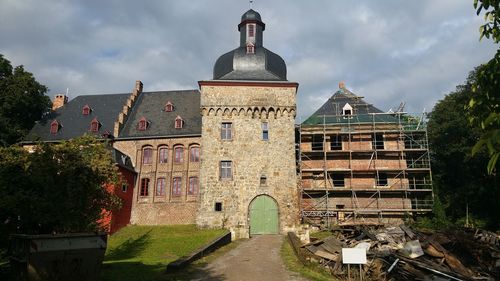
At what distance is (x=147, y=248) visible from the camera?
65.4ft

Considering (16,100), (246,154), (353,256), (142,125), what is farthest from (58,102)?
Result: (353,256)

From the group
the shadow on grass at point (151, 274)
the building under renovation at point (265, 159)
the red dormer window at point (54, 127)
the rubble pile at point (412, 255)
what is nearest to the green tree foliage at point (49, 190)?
the shadow on grass at point (151, 274)

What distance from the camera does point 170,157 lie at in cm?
3064

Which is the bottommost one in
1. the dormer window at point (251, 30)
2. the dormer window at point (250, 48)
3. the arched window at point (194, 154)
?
the arched window at point (194, 154)

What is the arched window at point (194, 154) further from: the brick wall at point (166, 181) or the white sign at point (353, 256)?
the white sign at point (353, 256)

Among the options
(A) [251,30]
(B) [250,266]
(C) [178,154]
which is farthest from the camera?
(C) [178,154]

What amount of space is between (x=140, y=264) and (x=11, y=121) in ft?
85.7

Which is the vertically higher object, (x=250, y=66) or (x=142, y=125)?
(x=250, y=66)

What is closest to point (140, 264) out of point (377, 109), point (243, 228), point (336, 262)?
point (336, 262)

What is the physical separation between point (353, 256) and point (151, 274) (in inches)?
256

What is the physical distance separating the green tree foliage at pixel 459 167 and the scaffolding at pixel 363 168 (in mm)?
2331

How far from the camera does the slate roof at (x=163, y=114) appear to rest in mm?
31375

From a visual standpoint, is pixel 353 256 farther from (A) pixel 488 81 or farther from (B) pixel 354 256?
(A) pixel 488 81

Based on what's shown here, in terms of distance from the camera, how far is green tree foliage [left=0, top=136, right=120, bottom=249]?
1359cm
